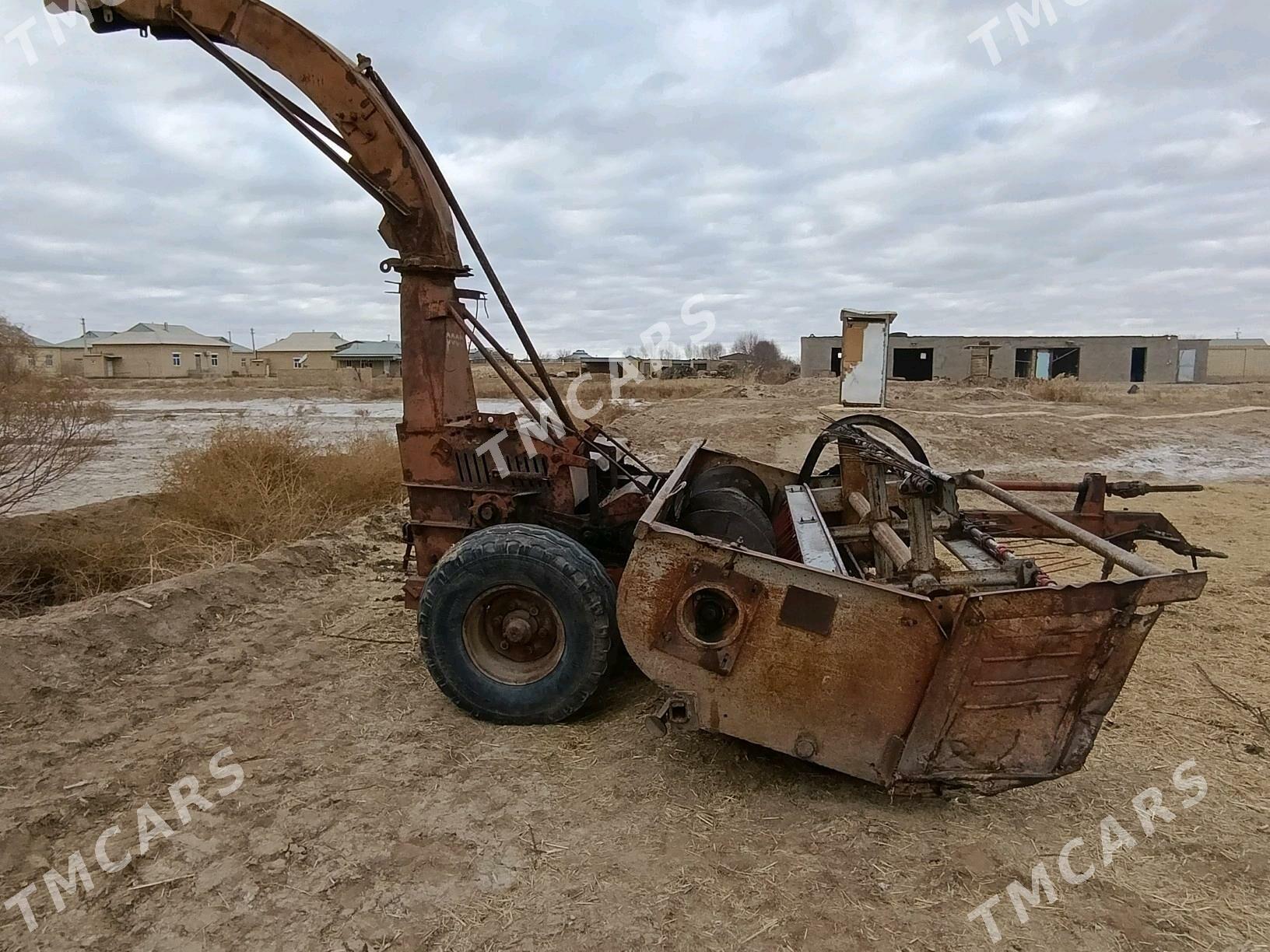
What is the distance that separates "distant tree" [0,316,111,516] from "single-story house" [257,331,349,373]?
245ft

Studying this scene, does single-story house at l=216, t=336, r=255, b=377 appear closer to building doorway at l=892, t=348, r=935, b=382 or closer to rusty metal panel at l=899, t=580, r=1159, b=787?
building doorway at l=892, t=348, r=935, b=382

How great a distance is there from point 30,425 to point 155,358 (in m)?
74.1

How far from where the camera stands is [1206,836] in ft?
A: 9.87

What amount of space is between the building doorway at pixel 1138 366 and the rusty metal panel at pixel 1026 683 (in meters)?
45.0

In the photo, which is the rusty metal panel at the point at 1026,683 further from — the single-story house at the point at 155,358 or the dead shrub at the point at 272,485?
the single-story house at the point at 155,358

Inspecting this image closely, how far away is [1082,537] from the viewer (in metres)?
3.23

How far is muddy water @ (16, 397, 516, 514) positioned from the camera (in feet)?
39.8

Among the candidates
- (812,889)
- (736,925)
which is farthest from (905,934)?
(736,925)

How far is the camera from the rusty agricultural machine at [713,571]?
290cm

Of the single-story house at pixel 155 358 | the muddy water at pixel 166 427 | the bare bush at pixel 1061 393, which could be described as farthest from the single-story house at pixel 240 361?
the bare bush at pixel 1061 393

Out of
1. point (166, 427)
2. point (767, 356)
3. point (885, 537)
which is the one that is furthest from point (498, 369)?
point (767, 356)

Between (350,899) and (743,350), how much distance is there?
7627 cm

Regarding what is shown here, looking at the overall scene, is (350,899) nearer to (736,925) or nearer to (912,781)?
(736,925)

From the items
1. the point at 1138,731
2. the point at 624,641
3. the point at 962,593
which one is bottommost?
the point at 1138,731
